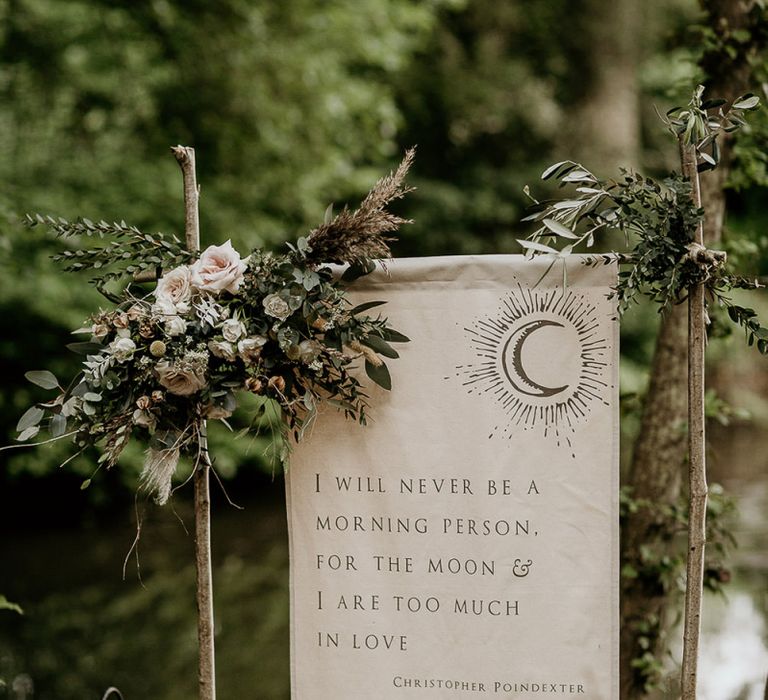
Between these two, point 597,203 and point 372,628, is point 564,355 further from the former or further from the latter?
point 372,628

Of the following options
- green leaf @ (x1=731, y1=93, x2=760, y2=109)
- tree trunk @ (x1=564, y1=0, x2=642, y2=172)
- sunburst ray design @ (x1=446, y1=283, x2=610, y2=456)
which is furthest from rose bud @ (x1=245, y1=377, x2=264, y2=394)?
tree trunk @ (x1=564, y1=0, x2=642, y2=172)

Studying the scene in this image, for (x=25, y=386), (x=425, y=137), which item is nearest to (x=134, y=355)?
(x=25, y=386)

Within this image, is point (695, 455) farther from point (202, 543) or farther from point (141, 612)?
point (141, 612)

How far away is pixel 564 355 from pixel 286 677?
353 centimetres

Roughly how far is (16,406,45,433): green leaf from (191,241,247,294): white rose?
49cm

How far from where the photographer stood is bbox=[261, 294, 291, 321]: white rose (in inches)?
85.9

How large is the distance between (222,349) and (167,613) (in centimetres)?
462

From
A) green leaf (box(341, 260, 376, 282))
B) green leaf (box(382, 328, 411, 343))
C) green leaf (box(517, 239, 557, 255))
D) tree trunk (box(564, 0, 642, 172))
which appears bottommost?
green leaf (box(382, 328, 411, 343))

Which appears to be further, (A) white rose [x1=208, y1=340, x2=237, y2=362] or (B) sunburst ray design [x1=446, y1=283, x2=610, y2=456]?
(B) sunburst ray design [x1=446, y1=283, x2=610, y2=456]

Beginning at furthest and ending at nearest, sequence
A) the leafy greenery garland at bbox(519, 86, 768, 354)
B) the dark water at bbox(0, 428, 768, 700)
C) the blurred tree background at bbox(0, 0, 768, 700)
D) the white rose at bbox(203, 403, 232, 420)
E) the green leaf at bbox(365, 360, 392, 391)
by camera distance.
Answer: the blurred tree background at bbox(0, 0, 768, 700) < the dark water at bbox(0, 428, 768, 700) < the green leaf at bbox(365, 360, 392, 391) < the white rose at bbox(203, 403, 232, 420) < the leafy greenery garland at bbox(519, 86, 768, 354)

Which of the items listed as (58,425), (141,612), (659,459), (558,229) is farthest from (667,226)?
(141,612)

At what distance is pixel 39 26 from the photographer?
687 cm

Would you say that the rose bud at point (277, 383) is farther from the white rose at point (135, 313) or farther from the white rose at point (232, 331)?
the white rose at point (135, 313)

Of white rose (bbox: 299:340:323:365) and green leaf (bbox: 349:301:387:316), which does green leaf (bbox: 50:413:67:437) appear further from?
green leaf (bbox: 349:301:387:316)
